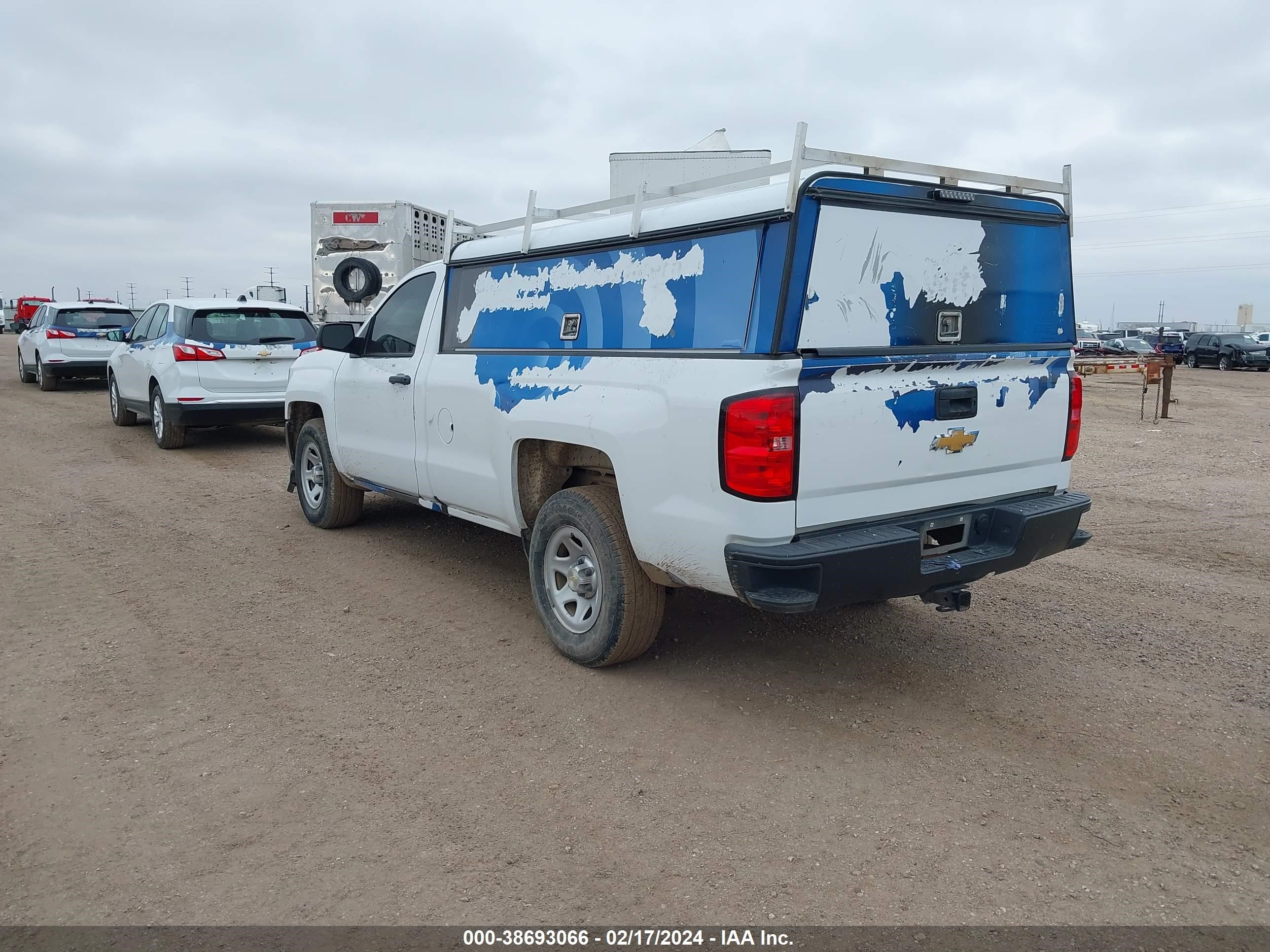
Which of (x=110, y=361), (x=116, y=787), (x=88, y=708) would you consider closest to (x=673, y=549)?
(x=116, y=787)

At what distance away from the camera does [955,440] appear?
416 centimetres

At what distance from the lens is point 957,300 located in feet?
13.8

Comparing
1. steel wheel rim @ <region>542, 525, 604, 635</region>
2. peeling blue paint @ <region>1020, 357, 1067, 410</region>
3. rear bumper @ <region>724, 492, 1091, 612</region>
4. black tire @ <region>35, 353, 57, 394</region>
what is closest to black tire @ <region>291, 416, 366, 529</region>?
steel wheel rim @ <region>542, 525, 604, 635</region>

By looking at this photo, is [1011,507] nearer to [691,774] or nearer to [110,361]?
[691,774]

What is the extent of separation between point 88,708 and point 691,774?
2.62 meters

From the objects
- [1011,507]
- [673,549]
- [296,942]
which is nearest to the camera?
[296,942]

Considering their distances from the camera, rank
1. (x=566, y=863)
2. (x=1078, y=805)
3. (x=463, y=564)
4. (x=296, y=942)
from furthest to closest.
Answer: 1. (x=463, y=564)
2. (x=1078, y=805)
3. (x=566, y=863)
4. (x=296, y=942)

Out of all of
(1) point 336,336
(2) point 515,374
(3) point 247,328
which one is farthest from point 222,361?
(2) point 515,374

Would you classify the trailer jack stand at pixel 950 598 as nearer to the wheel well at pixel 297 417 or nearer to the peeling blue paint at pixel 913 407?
the peeling blue paint at pixel 913 407

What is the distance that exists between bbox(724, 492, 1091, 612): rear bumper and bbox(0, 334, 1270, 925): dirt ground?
0.62 meters

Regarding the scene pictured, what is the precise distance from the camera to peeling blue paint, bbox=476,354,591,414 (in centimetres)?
459

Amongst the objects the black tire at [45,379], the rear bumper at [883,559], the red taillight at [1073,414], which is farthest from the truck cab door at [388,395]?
the black tire at [45,379]

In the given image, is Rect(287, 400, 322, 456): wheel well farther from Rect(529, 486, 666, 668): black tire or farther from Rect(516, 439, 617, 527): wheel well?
Rect(529, 486, 666, 668): black tire

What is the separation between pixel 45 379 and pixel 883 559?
1957 centimetres
